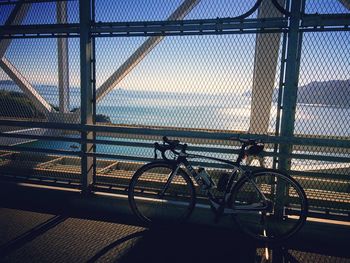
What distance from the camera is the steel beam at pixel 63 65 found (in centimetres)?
445

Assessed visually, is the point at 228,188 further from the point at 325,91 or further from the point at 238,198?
the point at 325,91

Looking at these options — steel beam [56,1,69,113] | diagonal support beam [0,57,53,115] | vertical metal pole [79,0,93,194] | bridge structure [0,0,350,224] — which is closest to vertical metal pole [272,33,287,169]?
bridge structure [0,0,350,224]

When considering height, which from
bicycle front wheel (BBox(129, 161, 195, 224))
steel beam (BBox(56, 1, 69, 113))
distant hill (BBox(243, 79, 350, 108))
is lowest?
bicycle front wheel (BBox(129, 161, 195, 224))

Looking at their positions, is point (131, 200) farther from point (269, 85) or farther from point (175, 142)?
point (269, 85)

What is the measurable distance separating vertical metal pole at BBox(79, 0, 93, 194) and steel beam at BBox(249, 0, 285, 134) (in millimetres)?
2360

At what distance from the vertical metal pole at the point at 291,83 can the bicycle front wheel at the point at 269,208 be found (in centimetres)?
29

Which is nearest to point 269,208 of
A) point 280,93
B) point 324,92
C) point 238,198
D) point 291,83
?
point 238,198

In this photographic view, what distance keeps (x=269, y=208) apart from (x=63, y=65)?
379 centimetres

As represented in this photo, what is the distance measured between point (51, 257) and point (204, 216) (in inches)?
75.8

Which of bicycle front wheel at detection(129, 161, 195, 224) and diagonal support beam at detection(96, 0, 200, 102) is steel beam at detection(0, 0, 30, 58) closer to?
diagonal support beam at detection(96, 0, 200, 102)

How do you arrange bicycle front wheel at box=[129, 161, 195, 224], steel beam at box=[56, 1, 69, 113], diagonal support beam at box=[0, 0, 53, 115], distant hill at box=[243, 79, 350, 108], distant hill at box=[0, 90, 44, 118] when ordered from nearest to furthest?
distant hill at box=[243, 79, 350, 108], bicycle front wheel at box=[129, 161, 195, 224], steel beam at box=[56, 1, 69, 113], distant hill at box=[0, 90, 44, 118], diagonal support beam at box=[0, 0, 53, 115]

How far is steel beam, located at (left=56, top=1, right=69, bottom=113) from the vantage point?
4.45 metres

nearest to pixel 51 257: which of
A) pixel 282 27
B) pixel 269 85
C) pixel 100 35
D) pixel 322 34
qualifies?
pixel 100 35

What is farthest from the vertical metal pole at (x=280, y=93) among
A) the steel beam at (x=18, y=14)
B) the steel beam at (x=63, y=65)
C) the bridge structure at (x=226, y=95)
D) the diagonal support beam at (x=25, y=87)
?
the diagonal support beam at (x=25, y=87)
